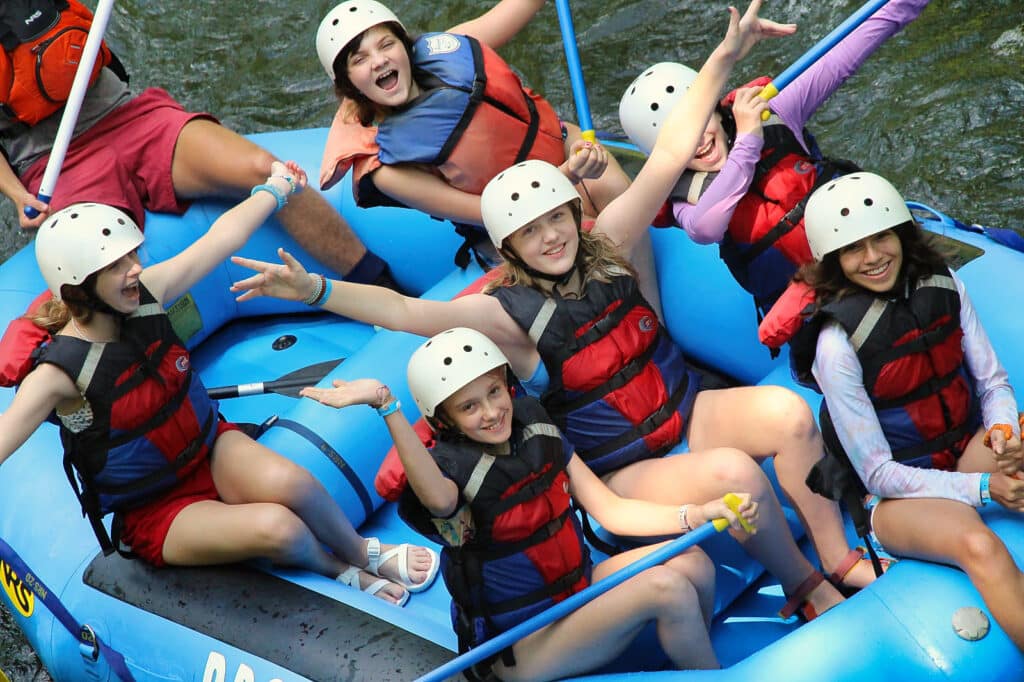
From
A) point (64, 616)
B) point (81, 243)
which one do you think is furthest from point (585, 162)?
point (64, 616)

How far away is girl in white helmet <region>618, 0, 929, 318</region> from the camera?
9.61 ft

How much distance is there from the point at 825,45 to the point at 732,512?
3.79ft

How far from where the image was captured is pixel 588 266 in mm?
2889

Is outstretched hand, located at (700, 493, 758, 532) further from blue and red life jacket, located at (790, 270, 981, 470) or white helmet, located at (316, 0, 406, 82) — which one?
white helmet, located at (316, 0, 406, 82)

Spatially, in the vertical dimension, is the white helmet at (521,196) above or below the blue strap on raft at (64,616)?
above

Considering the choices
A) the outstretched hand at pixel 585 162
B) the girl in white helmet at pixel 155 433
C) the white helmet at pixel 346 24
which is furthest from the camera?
the white helmet at pixel 346 24

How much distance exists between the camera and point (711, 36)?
618 centimetres

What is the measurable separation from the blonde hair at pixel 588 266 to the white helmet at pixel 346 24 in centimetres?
76

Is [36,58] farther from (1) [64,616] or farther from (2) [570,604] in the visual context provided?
(2) [570,604]

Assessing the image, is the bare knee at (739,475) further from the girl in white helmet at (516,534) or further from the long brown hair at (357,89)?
the long brown hair at (357,89)

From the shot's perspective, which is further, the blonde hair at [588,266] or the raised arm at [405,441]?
the blonde hair at [588,266]

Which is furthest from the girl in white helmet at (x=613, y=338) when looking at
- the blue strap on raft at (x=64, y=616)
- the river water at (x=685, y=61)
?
the river water at (x=685, y=61)

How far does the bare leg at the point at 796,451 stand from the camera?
108 inches

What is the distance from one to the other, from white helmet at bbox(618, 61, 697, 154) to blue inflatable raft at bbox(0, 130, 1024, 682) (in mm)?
354
